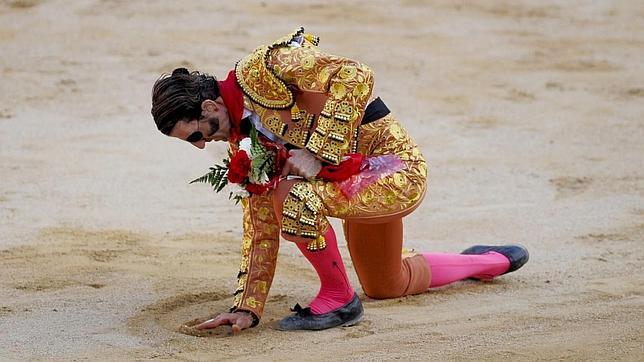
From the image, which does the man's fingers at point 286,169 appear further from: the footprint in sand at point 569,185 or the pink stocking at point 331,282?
the footprint in sand at point 569,185

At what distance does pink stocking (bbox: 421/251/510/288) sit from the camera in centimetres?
500

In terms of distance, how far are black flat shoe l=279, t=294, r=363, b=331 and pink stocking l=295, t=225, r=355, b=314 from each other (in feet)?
0.06

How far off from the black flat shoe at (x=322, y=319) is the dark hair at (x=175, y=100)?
82cm

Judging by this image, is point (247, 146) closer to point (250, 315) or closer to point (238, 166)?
point (238, 166)

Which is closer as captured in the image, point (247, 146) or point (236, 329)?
point (247, 146)

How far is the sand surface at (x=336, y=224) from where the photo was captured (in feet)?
14.3

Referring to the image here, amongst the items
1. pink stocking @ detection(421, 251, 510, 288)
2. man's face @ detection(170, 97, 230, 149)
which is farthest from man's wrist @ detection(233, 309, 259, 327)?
pink stocking @ detection(421, 251, 510, 288)

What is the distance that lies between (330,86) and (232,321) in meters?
0.91

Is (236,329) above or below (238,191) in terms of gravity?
below

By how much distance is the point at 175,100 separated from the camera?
4066mm

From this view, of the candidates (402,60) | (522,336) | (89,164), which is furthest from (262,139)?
(402,60)

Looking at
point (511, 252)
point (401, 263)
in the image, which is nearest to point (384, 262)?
point (401, 263)

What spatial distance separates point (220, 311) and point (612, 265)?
1.81 metres

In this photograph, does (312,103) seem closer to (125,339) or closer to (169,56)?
(125,339)
